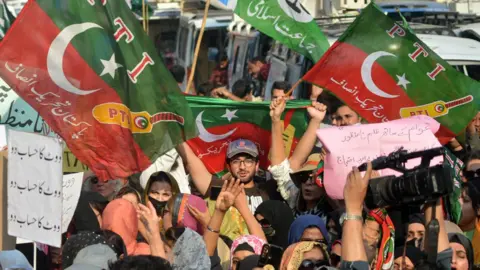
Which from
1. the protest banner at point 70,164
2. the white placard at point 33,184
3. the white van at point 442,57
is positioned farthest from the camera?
the white van at point 442,57

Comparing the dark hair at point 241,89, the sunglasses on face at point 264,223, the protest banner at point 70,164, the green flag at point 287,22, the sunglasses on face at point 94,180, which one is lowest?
the sunglasses on face at point 264,223

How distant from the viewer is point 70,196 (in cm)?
945

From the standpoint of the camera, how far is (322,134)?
8867mm

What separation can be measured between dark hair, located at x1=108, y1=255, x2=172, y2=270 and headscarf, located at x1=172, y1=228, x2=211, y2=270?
0.80 m

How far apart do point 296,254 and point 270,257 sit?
0.54 m

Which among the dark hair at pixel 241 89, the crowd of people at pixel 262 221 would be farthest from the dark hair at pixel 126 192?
the dark hair at pixel 241 89

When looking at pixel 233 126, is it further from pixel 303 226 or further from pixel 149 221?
pixel 149 221

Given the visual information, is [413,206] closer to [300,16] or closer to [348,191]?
[348,191]

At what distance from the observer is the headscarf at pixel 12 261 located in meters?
7.83

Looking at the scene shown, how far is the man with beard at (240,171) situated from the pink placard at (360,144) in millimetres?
1129

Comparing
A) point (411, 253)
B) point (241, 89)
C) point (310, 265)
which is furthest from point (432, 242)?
point (241, 89)

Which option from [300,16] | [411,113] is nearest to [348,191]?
[411,113]

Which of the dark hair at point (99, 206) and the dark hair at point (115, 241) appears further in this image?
the dark hair at point (99, 206)

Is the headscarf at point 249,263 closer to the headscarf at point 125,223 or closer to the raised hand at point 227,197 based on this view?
the raised hand at point 227,197
